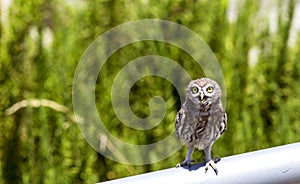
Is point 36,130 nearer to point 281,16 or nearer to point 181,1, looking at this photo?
point 181,1

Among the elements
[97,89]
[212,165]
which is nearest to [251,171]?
[212,165]

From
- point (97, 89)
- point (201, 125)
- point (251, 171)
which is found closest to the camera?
point (251, 171)

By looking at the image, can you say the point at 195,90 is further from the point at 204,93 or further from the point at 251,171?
the point at 251,171

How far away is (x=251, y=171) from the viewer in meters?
1.57

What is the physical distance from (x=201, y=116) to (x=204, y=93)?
11 centimetres

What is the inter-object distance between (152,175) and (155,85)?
1.27m

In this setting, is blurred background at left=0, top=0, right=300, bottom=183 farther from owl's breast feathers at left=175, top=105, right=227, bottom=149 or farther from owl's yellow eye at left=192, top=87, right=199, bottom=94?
owl's yellow eye at left=192, top=87, right=199, bottom=94

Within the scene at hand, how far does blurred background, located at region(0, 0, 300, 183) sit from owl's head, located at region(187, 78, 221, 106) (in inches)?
26.4

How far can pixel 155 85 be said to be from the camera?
2.81 metres

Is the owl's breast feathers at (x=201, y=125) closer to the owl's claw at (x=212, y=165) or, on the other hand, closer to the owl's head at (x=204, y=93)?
the owl's head at (x=204, y=93)

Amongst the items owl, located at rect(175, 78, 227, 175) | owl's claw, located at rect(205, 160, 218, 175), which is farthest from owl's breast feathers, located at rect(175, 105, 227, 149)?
owl's claw, located at rect(205, 160, 218, 175)

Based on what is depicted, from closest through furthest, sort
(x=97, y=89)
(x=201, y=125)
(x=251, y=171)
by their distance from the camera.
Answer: (x=251, y=171) < (x=201, y=125) < (x=97, y=89)

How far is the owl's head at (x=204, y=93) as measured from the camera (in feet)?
6.88

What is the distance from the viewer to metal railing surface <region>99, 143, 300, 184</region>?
1.57 m
